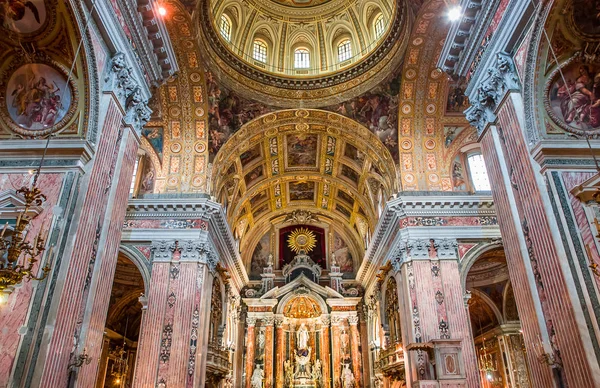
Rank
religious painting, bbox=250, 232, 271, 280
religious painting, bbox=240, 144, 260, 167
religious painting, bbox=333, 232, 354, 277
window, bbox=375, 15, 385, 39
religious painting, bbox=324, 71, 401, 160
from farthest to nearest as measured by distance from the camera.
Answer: religious painting, bbox=333, 232, 354, 277 → religious painting, bbox=250, 232, 271, 280 → religious painting, bbox=240, 144, 260, 167 → window, bbox=375, 15, 385, 39 → religious painting, bbox=324, 71, 401, 160

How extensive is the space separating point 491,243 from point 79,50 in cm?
1542

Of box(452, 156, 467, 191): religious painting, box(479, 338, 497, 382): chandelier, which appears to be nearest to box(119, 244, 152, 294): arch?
box(452, 156, 467, 191): religious painting

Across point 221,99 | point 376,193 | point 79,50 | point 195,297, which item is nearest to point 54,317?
point 79,50

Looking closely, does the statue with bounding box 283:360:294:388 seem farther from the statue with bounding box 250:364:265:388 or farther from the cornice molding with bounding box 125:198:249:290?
the cornice molding with bounding box 125:198:249:290

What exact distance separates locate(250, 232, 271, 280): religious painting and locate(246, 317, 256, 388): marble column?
3.39 m

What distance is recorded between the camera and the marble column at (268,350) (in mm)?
24658

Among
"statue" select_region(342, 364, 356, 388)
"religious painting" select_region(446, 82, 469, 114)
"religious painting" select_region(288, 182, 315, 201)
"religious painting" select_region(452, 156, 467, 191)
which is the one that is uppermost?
"religious painting" select_region(288, 182, 315, 201)

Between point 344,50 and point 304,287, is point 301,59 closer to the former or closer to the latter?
point 344,50

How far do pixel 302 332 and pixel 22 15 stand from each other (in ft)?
75.4

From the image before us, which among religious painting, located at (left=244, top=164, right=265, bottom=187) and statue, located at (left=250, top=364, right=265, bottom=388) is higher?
religious painting, located at (left=244, top=164, right=265, bottom=187)

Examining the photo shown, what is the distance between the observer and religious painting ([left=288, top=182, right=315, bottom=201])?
27172mm

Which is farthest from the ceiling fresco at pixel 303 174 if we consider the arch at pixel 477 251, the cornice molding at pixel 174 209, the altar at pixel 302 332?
the arch at pixel 477 251

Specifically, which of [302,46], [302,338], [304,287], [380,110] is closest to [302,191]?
[304,287]

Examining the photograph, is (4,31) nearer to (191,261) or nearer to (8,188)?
(8,188)
